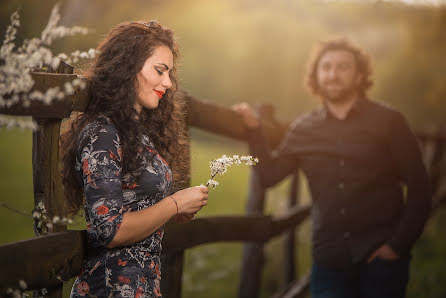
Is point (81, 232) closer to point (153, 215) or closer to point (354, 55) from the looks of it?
point (153, 215)

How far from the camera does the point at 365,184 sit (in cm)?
323

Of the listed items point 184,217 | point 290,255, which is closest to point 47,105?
point 184,217

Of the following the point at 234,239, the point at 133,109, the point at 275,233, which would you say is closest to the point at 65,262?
the point at 133,109

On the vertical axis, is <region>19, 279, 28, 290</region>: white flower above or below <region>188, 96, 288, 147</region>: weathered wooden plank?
below

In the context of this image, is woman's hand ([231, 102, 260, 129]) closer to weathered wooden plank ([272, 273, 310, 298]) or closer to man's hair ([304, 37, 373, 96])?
man's hair ([304, 37, 373, 96])

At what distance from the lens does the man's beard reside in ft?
11.0

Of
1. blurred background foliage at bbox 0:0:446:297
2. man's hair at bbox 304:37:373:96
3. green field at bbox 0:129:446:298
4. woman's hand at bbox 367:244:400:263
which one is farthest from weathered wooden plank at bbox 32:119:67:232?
green field at bbox 0:129:446:298

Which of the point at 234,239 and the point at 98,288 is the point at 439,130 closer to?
the point at 234,239

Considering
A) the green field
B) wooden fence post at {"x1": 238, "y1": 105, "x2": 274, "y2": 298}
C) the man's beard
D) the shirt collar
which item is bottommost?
the green field

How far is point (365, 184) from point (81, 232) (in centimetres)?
210

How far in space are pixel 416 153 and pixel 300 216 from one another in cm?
222

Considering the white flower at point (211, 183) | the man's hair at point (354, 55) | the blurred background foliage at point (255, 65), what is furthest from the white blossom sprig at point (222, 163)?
the man's hair at point (354, 55)

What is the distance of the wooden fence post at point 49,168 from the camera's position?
5.57 ft

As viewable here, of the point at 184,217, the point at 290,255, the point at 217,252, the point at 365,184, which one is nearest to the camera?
the point at 184,217
